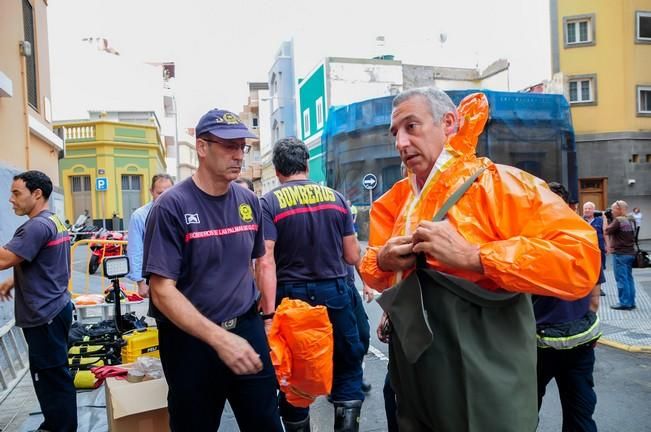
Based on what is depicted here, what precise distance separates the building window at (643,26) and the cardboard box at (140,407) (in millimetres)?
27151

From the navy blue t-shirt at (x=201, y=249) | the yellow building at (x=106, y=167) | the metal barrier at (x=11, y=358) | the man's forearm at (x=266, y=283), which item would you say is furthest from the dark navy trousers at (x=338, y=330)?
the yellow building at (x=106, y=167)

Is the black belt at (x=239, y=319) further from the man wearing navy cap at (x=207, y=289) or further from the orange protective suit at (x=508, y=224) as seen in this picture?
the orange protective suit at (x=508, y=224)

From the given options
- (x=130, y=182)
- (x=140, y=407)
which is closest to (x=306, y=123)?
(x=130, y=182)

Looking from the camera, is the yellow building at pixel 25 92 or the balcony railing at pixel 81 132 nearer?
the yellow building at pixel 25 92

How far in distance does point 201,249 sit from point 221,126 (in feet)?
2.14

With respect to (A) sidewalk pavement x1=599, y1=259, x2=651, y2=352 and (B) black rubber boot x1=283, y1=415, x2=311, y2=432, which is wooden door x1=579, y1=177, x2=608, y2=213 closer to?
(A) sidewalk pavement x1=599, y1=259, x2=651, y2=352

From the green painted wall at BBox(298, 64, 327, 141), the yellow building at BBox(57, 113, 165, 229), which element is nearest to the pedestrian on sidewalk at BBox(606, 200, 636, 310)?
the green painted wall at BBox(298, 64, 327, 141)

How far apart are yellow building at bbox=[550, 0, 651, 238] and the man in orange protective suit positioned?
24.8 meters

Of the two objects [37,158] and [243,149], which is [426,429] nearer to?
[243,149]

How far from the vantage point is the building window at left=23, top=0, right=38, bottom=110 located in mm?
9867

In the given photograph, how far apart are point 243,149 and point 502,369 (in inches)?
68.9

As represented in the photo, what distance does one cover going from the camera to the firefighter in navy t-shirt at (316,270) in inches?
154

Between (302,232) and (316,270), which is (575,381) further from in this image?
(302,232)

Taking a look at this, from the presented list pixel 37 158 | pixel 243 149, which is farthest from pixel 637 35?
pixel 243 149
